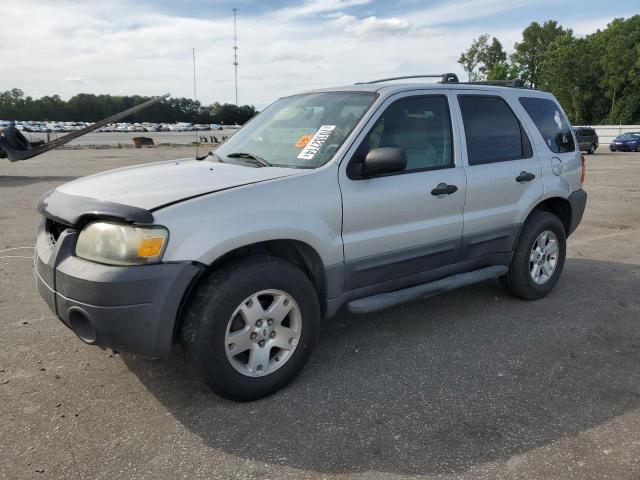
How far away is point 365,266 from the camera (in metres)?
3.65

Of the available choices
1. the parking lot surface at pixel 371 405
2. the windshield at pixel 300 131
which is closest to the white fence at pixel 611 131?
the parking lot surface at pixel 371 405

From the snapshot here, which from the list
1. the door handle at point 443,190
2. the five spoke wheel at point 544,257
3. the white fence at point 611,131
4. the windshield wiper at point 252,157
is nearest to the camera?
the windshield wiper at point 252,157

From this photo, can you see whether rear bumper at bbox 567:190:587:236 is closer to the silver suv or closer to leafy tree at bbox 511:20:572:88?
the silver suv

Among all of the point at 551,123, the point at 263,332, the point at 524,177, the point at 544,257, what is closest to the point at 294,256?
the point at 263,332

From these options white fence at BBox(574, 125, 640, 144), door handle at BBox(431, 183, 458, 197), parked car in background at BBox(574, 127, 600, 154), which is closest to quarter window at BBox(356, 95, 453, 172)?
door handle at BBox(431, 183, 458, 197)

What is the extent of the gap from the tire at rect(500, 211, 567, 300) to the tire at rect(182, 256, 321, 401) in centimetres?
225

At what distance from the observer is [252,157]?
3.91 meters

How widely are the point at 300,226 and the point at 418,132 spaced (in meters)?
1.35

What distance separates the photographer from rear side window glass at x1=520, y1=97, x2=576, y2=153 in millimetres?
4973

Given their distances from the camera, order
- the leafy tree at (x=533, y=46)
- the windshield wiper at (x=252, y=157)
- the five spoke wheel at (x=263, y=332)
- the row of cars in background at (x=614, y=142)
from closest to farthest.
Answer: the five spoke wheel at (x=263, y=332) < the windshield wiper at (x=252, y=157) < the row of cars in background at (x=614, y=142) < the leafy tree at (x=533, y=46)

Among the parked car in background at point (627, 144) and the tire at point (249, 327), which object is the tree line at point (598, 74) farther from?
the tire at point (249, 327)

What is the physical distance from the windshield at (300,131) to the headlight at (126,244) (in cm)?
112

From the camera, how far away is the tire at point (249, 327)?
2.96 meters

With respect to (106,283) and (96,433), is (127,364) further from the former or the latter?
(106,283)
